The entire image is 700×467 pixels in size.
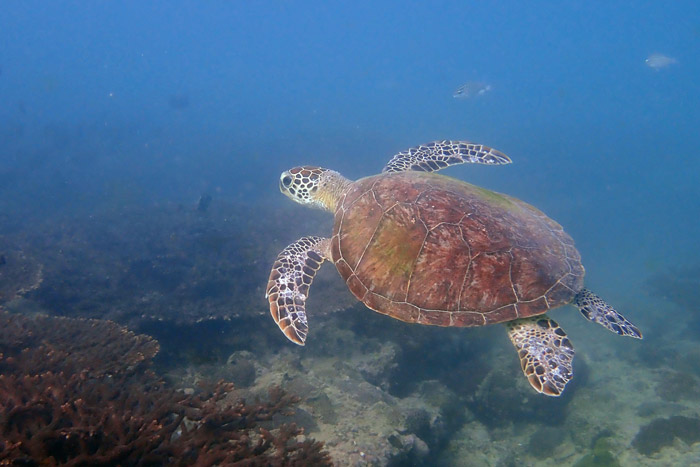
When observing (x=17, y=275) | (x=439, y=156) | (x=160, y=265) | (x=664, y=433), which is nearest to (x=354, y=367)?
(x=439, y=156)

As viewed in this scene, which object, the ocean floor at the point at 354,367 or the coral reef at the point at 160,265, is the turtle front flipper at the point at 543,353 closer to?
the ocean floor at the point at 354,367

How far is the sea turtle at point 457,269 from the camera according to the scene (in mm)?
3922

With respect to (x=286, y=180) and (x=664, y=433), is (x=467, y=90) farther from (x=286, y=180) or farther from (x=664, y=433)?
(x=664, y=433)

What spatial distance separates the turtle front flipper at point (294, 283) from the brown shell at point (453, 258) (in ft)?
1.88

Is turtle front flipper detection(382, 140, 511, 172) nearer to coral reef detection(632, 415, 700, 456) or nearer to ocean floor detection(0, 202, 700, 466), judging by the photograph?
ocean floor detection(0, 202, 700, 466)

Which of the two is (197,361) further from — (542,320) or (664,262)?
(664,262)

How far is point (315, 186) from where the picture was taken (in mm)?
6508

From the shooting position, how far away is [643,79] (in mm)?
109438

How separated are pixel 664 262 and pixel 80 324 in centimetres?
3808

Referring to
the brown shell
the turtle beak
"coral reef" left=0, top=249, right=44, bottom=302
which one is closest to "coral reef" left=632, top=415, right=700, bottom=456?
the brown shell

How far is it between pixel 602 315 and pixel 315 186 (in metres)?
4.84

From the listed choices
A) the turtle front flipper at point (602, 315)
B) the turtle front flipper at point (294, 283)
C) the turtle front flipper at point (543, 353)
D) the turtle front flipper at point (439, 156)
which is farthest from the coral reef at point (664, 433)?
the turtle front flipper at point (294, 283)

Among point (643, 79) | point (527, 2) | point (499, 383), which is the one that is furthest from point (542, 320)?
point (527, 2)

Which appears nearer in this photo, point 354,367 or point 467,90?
point 354,367
